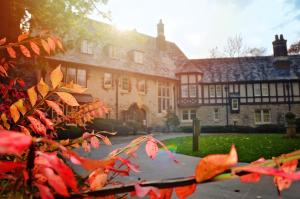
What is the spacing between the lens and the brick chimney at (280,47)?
32.0 metres

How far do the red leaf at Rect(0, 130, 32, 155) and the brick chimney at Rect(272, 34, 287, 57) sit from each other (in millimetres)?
36087

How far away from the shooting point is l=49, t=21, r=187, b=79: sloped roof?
24.1 meters

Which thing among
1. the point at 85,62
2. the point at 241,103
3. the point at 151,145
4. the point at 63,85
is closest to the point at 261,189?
the point at 151,145

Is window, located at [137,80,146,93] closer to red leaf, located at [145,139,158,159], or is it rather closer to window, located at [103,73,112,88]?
window, located at [103,73,112,88]

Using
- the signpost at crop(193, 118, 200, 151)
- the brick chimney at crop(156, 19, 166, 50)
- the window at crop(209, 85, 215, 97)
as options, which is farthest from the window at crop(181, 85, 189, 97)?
the signpost at crop(193, 118, 200, 151)

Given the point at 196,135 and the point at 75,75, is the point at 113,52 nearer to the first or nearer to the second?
the point at 75,75

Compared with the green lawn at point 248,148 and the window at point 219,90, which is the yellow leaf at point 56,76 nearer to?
the green lawn at point 248,148

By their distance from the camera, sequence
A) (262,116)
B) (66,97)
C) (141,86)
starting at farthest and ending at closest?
(262,116)
(141,86)
(66,97)

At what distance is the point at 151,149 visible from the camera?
3.98 feet

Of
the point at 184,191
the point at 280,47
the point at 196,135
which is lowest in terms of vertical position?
the point at 196,135

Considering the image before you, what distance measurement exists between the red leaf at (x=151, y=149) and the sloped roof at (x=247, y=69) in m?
31.8

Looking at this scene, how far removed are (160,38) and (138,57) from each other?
650 cm

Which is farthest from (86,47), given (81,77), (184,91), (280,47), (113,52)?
(280,47)

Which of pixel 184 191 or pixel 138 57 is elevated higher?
pixel 138 57
